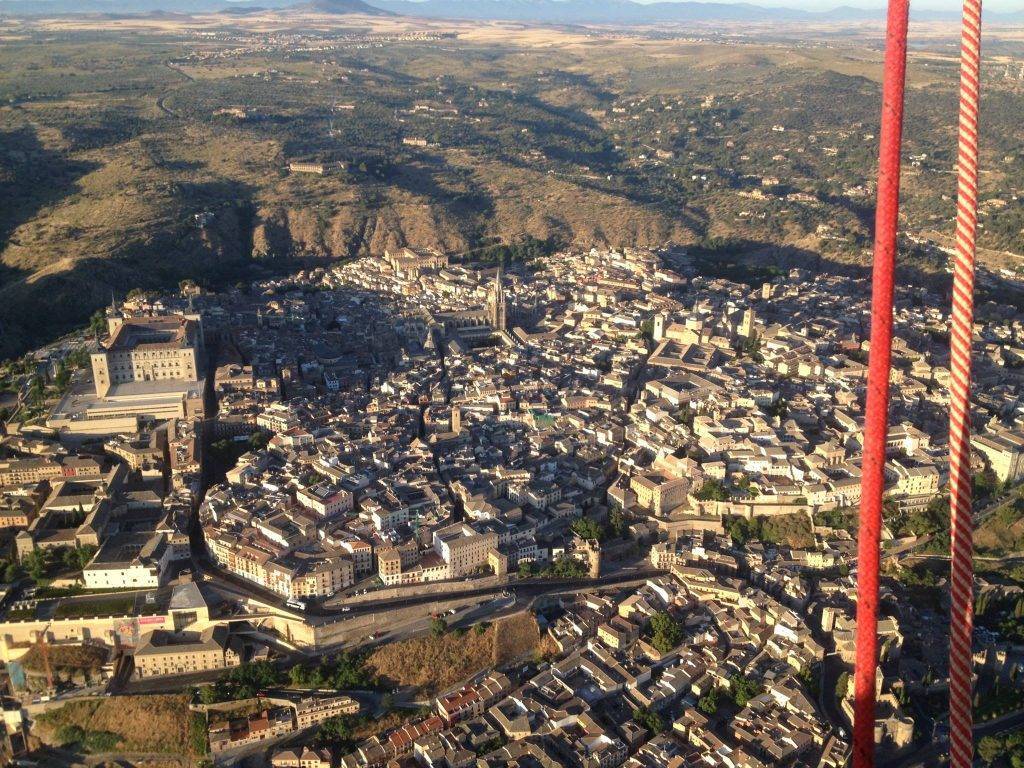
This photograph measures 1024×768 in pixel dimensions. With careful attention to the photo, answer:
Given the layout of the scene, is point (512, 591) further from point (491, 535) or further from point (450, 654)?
point (450, 654)

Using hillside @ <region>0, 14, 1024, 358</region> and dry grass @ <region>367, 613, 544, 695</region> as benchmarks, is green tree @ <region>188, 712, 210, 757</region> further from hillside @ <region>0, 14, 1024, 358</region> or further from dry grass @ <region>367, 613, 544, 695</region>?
hillside @ <region>0, 14, 1024, 358</region>

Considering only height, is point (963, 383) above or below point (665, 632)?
above

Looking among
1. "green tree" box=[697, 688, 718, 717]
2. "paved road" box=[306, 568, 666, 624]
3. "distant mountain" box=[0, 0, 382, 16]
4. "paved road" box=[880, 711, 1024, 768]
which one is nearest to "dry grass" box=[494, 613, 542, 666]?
"paved road" box=[306, 568, 666, 624]

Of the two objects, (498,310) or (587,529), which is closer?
(587,529)

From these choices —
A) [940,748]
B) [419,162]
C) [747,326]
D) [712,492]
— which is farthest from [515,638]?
[419,162]

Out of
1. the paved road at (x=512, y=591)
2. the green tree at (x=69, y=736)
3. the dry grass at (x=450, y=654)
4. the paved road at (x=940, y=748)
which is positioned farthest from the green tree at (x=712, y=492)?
the green tree at (x=69, y=736)
